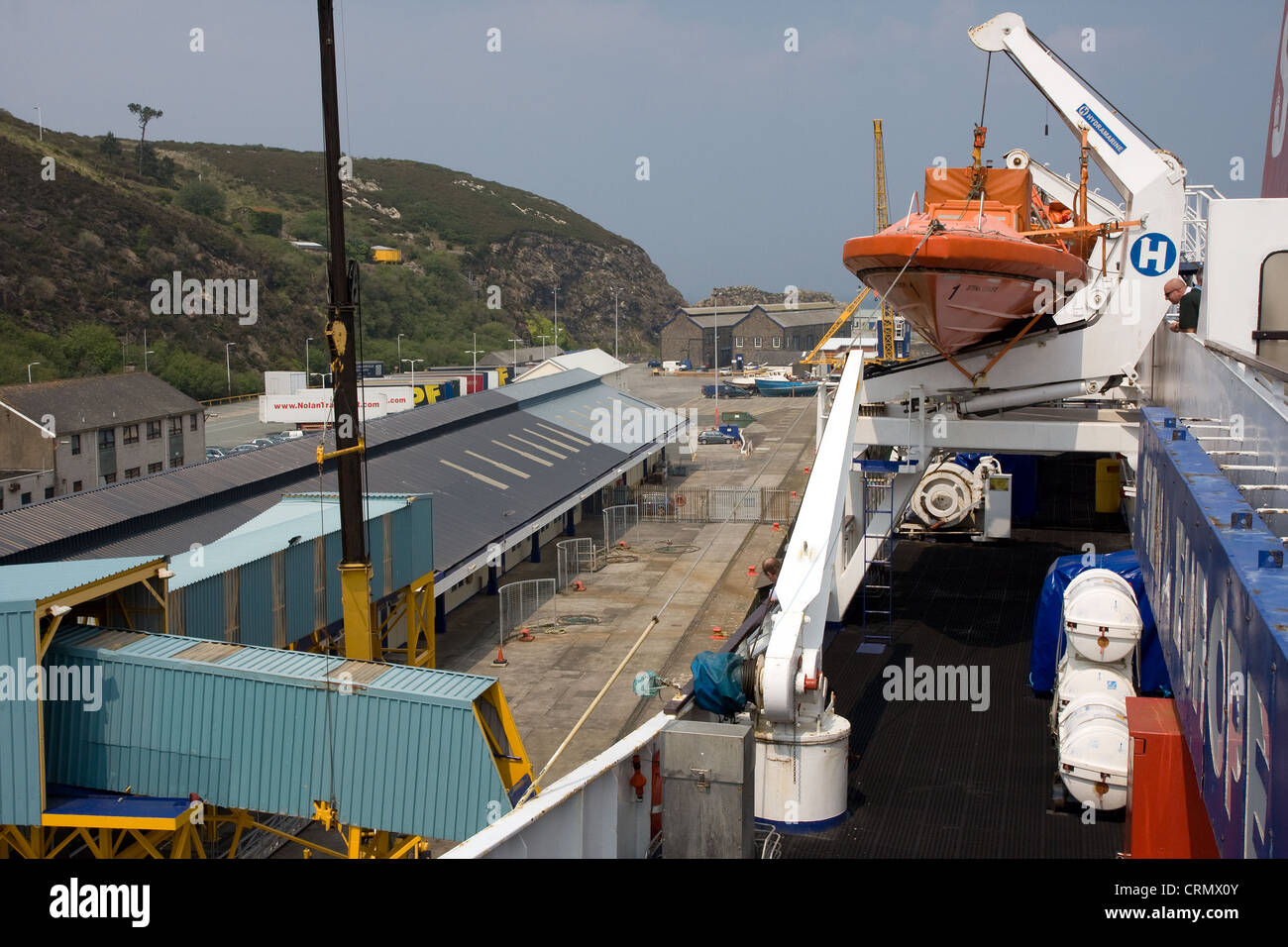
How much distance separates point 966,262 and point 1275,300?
5.55 m

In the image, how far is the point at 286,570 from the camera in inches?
649

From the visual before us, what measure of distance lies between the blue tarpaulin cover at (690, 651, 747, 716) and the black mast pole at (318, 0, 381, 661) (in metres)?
5.17

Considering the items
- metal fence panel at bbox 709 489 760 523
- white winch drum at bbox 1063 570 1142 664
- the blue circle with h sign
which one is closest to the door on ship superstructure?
white winch drum at bbox 1063 570 1142 664

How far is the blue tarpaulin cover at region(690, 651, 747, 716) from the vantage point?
10.6 m

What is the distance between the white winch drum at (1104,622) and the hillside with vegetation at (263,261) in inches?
1257

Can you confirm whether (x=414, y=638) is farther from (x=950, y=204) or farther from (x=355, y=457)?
(x=950, y=204)

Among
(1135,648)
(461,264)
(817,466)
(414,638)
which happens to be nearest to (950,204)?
(817,466)

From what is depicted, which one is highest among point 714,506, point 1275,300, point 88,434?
point 1275,300

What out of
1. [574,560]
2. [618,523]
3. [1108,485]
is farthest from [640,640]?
[618,523]

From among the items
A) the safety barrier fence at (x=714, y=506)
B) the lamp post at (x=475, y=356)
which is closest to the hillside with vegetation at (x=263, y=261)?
the lamp post at (x=475, y=356)

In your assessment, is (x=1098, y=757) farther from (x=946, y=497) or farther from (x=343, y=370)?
(x=946, y=497)

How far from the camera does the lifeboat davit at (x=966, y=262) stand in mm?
15703

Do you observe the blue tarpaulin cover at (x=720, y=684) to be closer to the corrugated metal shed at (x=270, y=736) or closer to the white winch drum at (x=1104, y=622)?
the corrugated metal shed at (x=270, y=736)

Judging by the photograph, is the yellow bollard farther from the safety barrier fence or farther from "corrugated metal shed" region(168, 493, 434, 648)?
the safety barrier fence
